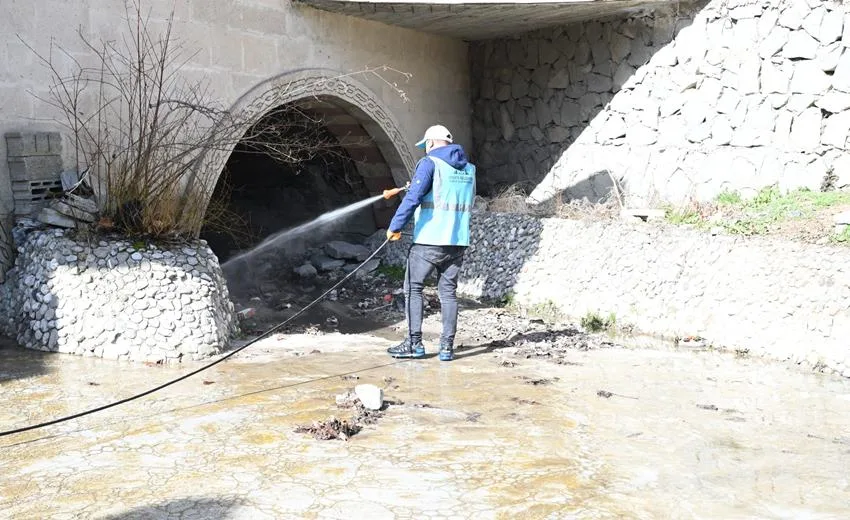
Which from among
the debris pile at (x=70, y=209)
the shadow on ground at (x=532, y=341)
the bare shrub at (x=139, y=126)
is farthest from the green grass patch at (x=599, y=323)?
the debris pile at (x=70, y=209)

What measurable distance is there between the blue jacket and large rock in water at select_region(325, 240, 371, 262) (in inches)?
193

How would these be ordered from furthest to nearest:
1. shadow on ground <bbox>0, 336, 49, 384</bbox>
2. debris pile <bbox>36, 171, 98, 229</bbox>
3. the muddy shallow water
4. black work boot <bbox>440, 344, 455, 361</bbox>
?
debris pile <bbox>36, 171, 98, 229</bbox> < black work boot <bbox>440, 344, 455, 361</bbox> < shadow on ground <bbox>0, 336, 49, 384</bbox> < the muddy shallow water

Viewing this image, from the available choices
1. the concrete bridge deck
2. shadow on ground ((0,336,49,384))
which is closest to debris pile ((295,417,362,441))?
shadow on ground ((0,336,49,384))

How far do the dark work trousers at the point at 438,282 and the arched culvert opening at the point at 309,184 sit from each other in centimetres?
426

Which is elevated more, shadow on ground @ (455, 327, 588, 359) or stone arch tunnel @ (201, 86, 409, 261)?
stone arch tunnel @ (201, 86, 409, 261)

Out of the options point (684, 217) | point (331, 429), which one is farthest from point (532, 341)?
point (331, 429)

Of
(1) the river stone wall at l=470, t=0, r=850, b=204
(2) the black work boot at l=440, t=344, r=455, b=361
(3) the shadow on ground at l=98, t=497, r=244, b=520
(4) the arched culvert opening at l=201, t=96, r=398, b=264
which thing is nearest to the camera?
(3) the shadow on ground at l=98, t=497, r=244, b=520

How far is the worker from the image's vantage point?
22.4 ft

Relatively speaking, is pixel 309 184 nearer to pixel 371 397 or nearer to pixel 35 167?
pixel 35 167

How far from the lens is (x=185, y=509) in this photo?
403 centimetres

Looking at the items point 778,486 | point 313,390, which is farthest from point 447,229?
point 778,486

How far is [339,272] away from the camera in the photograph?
11.4 meters

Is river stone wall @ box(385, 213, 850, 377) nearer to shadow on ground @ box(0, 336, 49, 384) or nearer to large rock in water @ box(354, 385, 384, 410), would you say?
large rock in water @ box(354, 385, 384, 410)

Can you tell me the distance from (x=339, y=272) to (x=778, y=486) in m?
7.65
